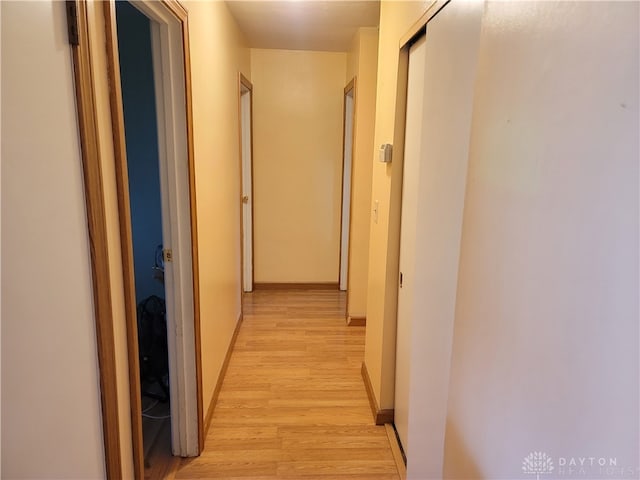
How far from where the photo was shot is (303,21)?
10.2 ft

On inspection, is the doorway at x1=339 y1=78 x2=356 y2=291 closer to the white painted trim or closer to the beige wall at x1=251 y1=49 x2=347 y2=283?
the beige wall at x1=251 y1=49 x2=347 y2=283

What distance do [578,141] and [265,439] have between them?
6.67 feet

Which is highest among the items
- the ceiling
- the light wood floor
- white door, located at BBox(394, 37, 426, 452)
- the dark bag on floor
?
the ceiling

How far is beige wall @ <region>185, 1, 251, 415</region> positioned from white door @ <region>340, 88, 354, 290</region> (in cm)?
126

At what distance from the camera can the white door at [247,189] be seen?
13.1ft

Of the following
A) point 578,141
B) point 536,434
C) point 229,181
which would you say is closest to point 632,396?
point 536,434

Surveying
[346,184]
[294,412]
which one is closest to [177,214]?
[294,412]

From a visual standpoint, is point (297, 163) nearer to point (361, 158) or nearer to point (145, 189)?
point (361, 158)

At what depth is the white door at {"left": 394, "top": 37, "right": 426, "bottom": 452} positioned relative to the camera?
1.78 meters

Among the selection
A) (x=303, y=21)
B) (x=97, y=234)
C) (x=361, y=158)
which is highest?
(x=303, y=21)

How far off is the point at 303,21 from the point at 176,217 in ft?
6.74

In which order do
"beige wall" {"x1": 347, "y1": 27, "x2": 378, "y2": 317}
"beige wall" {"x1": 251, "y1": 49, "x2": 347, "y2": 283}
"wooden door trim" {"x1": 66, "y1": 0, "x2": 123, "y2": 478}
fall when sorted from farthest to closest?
"beige wall" {"x1": 251, "y1": 49, "x2": 347, "y2": 283}
"beige wall" {"x1": 347, "y1": 27, "x2": 378, "y2": 317}
"wooden door trim" {"x1": 66, "y1": 0, "x2": 123, "y2": 478}

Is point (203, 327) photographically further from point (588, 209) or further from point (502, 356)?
point (588, 209)

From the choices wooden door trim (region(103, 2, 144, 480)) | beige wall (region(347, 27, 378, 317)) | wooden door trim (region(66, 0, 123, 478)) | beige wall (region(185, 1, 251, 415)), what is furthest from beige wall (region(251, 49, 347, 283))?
wooden door trim (region(66, 0, 123, 478))
